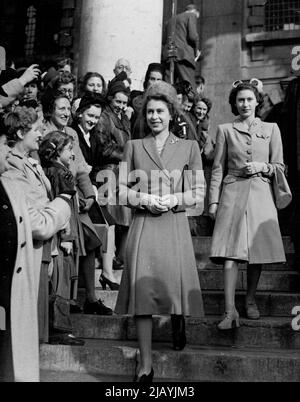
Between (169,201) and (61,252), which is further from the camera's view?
(61,252)

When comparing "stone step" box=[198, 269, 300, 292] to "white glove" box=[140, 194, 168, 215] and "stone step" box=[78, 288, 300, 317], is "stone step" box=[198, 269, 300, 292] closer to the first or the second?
"stone step" box=[78, 288, 300, 317]

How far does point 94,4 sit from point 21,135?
20.2 feet

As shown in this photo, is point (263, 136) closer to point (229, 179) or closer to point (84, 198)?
point (229, 179)

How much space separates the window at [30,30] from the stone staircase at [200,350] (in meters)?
15.7

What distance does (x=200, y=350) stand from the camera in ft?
15.8

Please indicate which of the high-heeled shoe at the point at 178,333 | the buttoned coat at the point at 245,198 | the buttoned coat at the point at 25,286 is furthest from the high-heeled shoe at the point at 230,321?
the buttoned coat at the point at 25,286

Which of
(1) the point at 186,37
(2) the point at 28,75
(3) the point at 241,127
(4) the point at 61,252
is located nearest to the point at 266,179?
(3) the point at 241,127

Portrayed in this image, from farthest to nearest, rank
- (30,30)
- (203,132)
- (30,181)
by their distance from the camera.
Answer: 1. (30,30)
2. (203,132)
3. (30,181)

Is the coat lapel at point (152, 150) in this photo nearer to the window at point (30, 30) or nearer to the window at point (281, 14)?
the window at point (281, 14)

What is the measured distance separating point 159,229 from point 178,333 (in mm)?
842

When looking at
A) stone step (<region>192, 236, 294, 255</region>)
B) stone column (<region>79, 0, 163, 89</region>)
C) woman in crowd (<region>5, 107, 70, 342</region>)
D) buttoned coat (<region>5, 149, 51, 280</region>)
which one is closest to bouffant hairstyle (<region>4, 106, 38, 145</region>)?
woman in crowd (<region>5, 107, 70, 342</region>)

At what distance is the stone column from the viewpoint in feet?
31.3

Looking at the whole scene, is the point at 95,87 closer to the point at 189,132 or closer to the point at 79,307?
the point at 189,132
